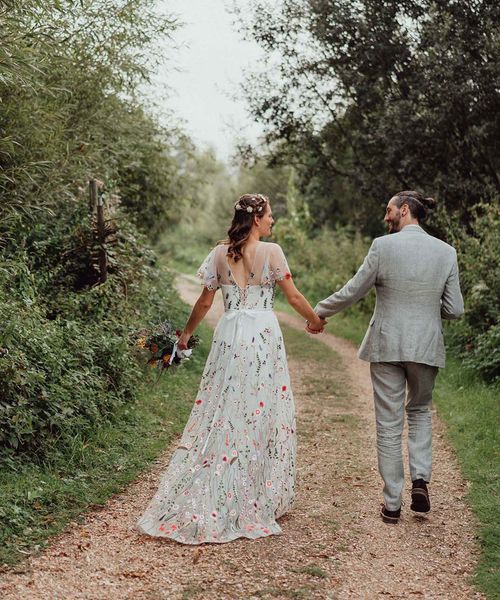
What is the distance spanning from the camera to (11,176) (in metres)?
7.63

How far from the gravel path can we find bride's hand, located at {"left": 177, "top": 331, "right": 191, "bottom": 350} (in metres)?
1.12

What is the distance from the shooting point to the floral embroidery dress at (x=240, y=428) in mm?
4582

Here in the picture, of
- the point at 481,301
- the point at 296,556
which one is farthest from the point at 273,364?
the point at 481,301

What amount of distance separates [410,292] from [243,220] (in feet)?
3.98

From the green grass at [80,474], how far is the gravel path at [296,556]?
0.13 m

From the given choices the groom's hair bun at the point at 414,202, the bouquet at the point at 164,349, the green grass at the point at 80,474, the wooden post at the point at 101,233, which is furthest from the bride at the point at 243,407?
the wooden post at the point at 101,233

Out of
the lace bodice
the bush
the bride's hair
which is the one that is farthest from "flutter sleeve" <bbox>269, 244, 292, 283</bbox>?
the bush

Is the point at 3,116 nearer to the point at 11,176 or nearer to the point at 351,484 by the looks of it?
the point at 11,176

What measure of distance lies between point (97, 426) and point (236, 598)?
3.05m

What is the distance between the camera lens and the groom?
493cm

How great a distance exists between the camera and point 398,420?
5.00m

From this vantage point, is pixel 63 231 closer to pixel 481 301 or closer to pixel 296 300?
pixel 296 300

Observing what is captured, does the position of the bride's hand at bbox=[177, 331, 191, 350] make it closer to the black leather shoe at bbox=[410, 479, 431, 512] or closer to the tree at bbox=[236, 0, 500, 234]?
the black leather shoe at bbox=[410, 479, 431, 512]

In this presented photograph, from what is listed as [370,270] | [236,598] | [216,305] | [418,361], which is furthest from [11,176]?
[216,305]
